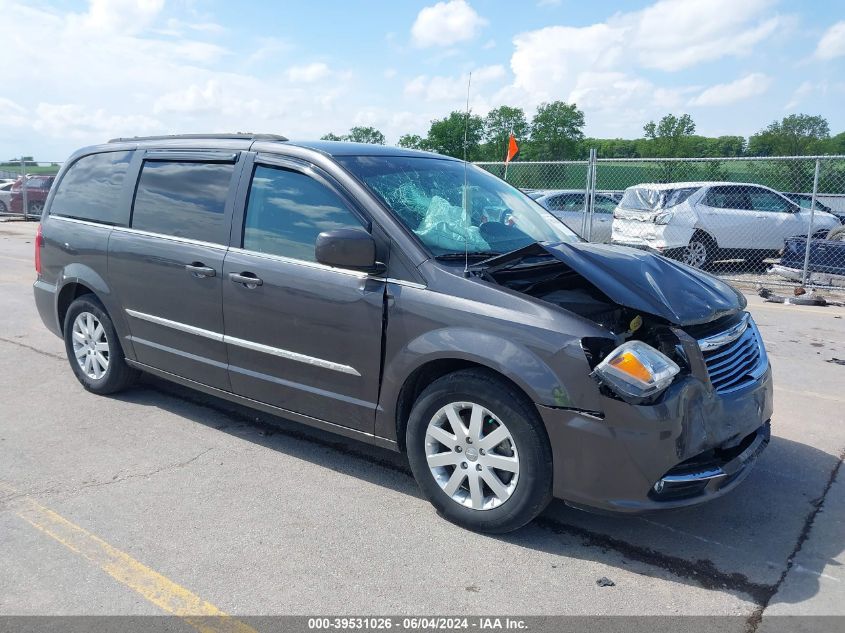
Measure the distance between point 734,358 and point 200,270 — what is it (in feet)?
9.84

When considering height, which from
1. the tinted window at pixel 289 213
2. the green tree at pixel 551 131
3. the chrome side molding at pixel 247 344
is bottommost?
the chrome side molding at pixel 247 344

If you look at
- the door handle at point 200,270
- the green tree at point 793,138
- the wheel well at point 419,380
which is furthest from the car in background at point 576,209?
the green tree at point 793,138

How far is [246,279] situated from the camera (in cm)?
415

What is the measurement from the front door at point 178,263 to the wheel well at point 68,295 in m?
0.56

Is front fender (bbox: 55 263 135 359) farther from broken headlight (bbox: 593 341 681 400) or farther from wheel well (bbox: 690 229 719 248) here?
wheel well (bbox: 690 229 719 248)

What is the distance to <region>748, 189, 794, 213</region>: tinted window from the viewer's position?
12.8 m

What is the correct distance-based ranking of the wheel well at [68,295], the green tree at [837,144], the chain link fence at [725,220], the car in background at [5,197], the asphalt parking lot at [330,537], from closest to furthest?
1. the asphalt parking lot at [330,537]
2. the wheel well at [68,295]
3. the chain link fence at [725,220]
4. the car in background at [5,197]
5. the green tree at [837,144]

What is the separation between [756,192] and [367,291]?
11264 millimetres

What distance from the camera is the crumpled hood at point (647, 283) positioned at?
326 cm

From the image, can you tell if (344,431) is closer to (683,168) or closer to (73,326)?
(73,326)

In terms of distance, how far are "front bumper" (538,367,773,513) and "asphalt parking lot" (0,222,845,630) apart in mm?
339

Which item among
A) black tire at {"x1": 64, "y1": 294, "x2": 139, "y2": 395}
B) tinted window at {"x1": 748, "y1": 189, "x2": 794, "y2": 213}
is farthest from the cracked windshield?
tinted window at {"x1": 748, "y1": 189, "x2": 794, "y2": 213}

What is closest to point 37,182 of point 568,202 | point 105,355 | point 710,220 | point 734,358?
point 568,202

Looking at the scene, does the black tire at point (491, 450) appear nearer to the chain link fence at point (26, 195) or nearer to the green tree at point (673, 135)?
the chain link fence at point (26, 195)
